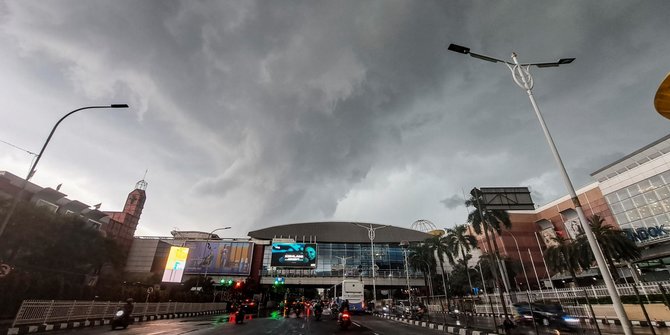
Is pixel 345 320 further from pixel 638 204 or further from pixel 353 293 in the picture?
pixel 638 204

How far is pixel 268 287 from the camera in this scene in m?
88.6

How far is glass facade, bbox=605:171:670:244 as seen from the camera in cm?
4559

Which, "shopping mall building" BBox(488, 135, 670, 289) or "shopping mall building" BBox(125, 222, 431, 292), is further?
"shopping mall building" BBox(125, 222, 431, 292)

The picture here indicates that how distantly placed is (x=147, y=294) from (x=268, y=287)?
6247 centimetres

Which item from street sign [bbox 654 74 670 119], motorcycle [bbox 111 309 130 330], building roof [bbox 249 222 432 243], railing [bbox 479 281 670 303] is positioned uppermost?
building roof [bbox 249 222 432 243]

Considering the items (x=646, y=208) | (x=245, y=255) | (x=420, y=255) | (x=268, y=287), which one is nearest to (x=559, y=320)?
(x=646, y=208)

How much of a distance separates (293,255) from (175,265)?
38.0m

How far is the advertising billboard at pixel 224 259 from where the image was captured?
78625 mm

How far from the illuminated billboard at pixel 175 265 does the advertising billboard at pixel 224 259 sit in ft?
106

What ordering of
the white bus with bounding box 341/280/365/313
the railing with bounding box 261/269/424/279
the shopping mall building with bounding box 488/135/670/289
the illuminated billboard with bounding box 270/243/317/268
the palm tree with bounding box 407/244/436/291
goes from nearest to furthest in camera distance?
the white bus with bounding box 341/280/365/313 → the shopping mall building with bounding box 488/135/670/289 → the palm tree with bounding box 407/244/436/291 → the illuminated billboard with bounding box 270/243/317/268 → the railing with bounding box 261/269/424/279

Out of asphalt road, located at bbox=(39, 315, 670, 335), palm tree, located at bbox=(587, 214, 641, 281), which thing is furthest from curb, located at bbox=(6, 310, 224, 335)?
palm tree, located at bbox=(587, 214, 641, 281)

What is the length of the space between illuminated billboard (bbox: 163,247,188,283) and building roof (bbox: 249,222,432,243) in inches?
1975

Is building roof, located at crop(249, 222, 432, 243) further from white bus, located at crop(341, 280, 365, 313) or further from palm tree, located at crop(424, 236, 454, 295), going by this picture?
white bus, located at crop(341, 280, 365, 313)

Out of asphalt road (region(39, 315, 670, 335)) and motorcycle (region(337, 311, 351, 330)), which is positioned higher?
motorcycle (region(337, 311, 351, 330))
